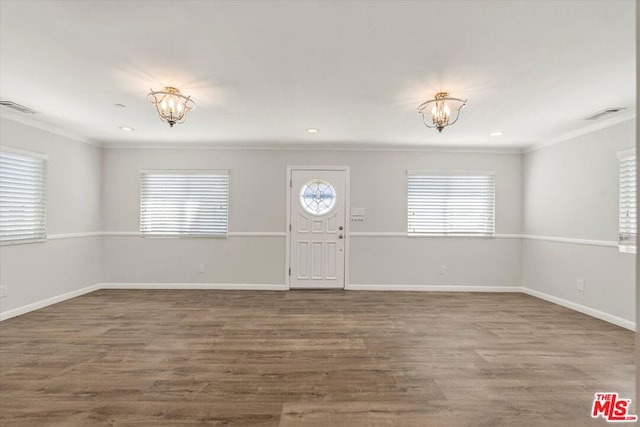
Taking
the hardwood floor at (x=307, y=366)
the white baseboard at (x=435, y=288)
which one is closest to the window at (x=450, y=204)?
the white baseboard at (x=435, y=288)

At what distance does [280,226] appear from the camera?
5000mm

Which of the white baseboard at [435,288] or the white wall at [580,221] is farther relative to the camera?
the white baseboard at [435,288]

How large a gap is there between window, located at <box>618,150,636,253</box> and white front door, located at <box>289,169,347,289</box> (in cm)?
347

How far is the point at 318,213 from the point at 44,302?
3990mm

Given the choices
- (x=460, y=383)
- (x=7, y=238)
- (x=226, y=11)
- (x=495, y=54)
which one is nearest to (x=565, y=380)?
(x=460, y=383)

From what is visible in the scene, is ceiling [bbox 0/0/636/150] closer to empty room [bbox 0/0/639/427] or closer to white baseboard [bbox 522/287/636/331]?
empty room [bbox 0/0/639/427]

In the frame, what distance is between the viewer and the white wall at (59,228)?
3.56 m

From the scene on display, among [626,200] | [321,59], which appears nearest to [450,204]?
[626,200]

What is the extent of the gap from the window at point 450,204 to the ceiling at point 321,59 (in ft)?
4.57

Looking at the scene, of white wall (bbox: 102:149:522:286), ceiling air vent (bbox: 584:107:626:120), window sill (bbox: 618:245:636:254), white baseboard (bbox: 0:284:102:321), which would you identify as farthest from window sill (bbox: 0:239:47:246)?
window sill (bbox: 618:245:636:254)

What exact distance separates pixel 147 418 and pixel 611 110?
16.6 ft

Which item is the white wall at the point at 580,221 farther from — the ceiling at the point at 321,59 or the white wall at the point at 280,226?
the ceiling at the point at 321,59

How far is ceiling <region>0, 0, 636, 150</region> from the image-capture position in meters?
1.74

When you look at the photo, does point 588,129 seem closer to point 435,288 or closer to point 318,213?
point 435,288
